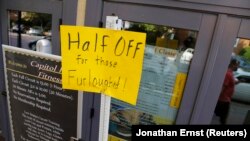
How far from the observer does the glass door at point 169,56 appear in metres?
1.54

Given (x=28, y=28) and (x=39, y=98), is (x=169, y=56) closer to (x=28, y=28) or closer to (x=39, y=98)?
(x=39, y=98)

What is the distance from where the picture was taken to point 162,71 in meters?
1.76

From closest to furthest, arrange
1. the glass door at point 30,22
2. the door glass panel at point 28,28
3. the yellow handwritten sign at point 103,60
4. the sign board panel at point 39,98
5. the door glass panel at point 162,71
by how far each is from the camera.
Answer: the yellow handwritten sign at point 103,60
the sign board panel at point 39,98
the door glass panel at point 162,71
the glass door at point 30,22
the door glass panel at point 28,28

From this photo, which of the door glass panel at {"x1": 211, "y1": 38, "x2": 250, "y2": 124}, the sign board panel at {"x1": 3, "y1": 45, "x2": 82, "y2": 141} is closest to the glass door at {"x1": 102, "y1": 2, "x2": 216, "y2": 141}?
the door glass panel at {"x1": 211, "y1": 38, "x2": 250, "y2": 124}

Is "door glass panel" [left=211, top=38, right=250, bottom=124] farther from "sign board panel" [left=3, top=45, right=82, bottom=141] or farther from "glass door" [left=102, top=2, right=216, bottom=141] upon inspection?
"sign board panel" [left=3, top=45, right=82, bottom=141]

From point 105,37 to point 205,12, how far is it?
0.88 m

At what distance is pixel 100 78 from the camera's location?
984 millimetres

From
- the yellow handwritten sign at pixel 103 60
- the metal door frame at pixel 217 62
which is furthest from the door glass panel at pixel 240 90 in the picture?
the yellow handwritten sign at pixel 103 60

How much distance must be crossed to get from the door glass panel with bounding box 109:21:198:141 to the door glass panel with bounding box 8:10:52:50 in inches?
35.0

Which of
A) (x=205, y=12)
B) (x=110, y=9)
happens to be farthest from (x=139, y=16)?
(x=205, y=12)

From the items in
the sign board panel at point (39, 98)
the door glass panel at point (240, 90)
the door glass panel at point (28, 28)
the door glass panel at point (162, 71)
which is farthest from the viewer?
the door glass panel at point (28, 28)

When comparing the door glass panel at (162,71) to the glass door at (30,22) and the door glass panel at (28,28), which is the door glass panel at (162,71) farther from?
the door glass panel at (28,28)

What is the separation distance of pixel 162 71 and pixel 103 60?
2.96ft

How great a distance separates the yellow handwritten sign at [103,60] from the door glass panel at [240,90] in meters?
0.92
